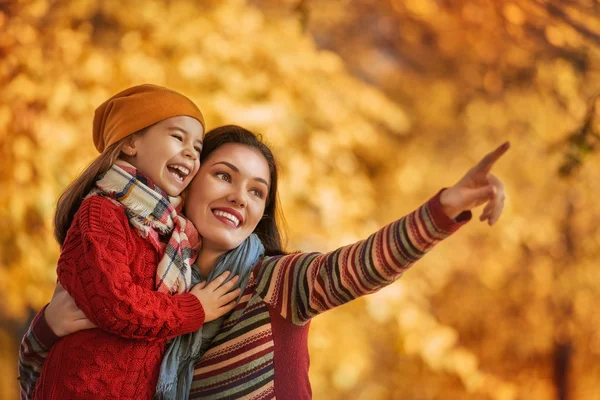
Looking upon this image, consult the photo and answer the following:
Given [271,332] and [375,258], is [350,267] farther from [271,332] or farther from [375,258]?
[271,332]

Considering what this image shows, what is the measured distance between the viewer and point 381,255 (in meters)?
1.35

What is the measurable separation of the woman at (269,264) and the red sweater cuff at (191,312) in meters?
0.11

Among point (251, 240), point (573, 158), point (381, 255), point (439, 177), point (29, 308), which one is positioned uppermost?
point (439, 177)

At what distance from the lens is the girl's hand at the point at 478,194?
127 centimetres

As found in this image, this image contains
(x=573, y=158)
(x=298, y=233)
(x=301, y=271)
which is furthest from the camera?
(x=298, y=233)

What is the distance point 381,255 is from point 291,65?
190 cm

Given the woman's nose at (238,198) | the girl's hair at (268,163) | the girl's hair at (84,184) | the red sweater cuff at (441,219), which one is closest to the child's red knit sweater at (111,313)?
the girl's hair at (84,184)

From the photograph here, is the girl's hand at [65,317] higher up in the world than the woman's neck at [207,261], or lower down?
lower down

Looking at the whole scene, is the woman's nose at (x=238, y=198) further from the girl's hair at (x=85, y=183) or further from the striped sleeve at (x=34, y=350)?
the striped sleeve at (x=34, y=350)

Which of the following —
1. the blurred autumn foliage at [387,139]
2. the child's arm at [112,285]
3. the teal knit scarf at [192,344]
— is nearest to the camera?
the child's arm at [112,285]

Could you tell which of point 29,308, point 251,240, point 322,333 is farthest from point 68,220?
point 322,333

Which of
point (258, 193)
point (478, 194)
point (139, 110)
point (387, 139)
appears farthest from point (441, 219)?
point (387, 139)

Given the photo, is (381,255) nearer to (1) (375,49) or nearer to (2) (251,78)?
(2) (251,78)

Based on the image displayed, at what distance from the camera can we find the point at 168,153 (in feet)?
5.23
